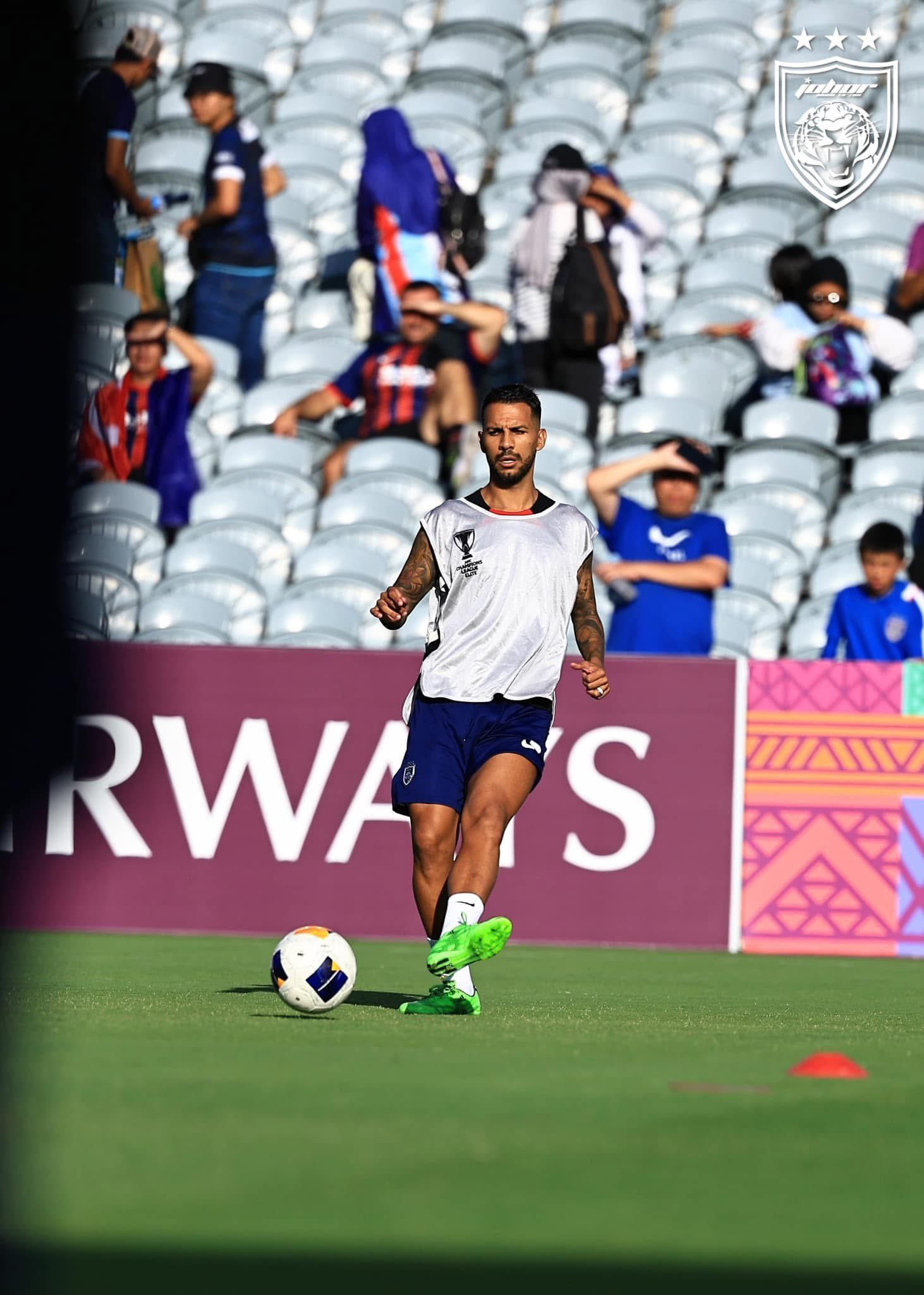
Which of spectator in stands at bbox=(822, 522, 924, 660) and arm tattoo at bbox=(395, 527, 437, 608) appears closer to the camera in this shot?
arm tattoo at bbox=(395, 527, 437, 608)

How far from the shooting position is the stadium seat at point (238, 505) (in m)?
14.0

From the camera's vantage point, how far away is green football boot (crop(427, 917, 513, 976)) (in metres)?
6.18

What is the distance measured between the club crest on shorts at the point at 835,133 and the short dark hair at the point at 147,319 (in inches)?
186

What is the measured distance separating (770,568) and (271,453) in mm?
3443

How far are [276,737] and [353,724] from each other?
39cm

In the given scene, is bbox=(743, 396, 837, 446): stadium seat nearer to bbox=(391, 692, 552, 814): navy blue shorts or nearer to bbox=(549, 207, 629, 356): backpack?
bbox=(549, 207, 629, 356): backpack

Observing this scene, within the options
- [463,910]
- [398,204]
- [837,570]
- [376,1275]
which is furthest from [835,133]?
[376,1275]

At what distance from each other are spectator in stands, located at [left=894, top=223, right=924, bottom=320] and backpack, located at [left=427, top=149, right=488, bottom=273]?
277 cm

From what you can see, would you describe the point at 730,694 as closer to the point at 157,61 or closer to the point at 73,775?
the point at 73,775

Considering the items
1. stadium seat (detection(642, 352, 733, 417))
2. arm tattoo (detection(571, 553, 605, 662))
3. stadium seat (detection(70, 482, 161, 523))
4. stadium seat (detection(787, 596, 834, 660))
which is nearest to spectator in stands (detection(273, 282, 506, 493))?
stadium seat (detection(70, 482, 161, 523))

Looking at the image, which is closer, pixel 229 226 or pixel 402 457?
pixel 402 457

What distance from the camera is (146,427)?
1320 centimetres

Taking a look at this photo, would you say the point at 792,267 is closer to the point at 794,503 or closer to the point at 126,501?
the point at 794,503

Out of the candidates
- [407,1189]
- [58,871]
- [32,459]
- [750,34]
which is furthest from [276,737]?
[750,34]
